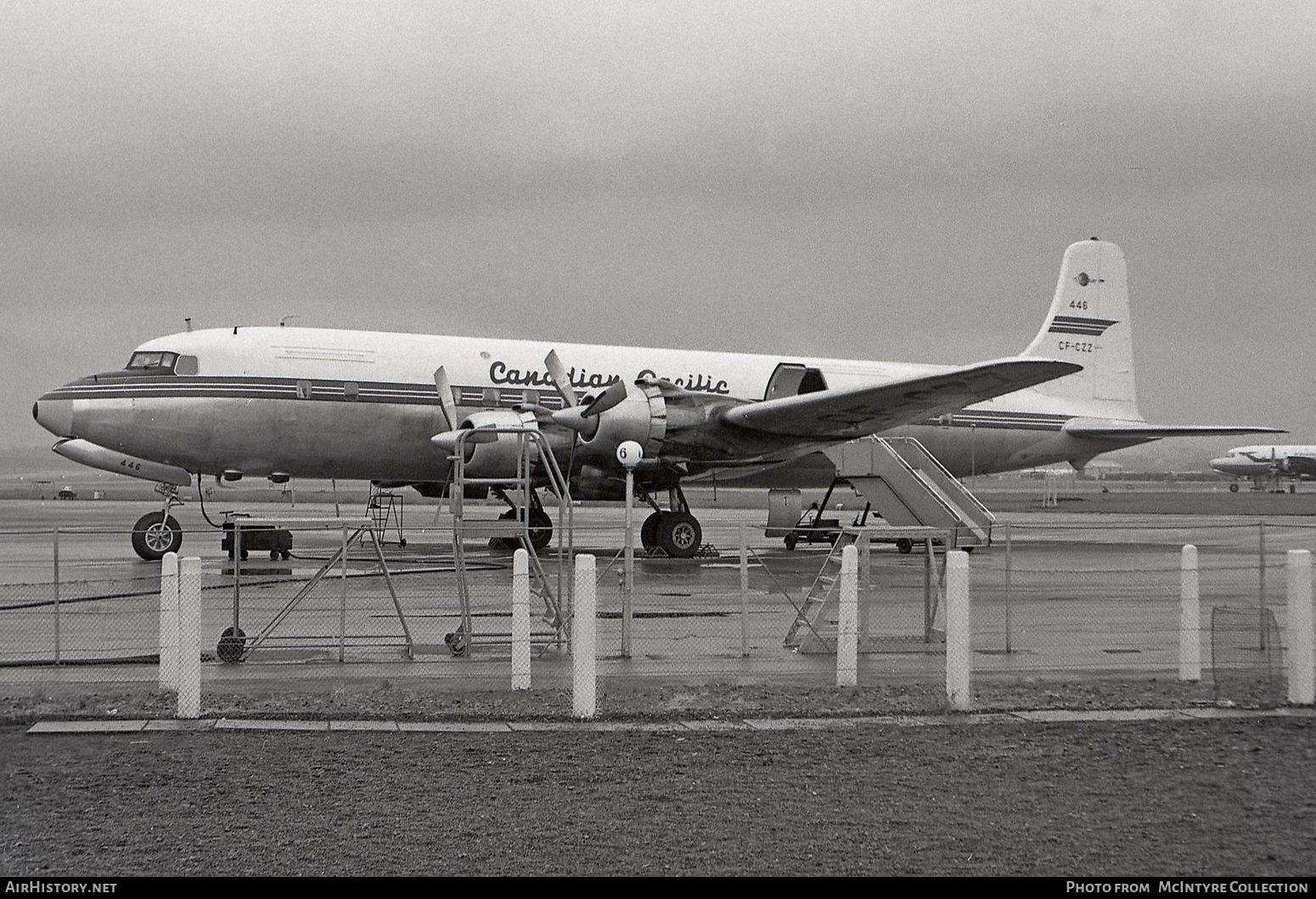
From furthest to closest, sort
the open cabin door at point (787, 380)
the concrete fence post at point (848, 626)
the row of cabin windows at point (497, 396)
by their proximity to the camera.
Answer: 1. the open cabin door at point (787, 380)
2. the row of cabin windows at point (497, 396)
3. the concrete fence post at point (848, 626)

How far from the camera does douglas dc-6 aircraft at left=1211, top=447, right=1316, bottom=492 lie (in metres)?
100

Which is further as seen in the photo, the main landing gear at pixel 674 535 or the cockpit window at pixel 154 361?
the main landing gear at pixel 674 535

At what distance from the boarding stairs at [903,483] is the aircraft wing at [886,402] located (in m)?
1.17

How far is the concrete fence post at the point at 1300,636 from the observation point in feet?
31.2

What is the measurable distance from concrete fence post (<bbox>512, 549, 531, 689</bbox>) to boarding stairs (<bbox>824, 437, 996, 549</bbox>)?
912cm

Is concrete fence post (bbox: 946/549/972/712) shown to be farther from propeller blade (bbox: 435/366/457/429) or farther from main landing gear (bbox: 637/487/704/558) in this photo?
propeller blade (bbox: 435/366/457/429)

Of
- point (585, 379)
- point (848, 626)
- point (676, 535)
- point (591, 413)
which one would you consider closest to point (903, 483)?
point (676, 535)

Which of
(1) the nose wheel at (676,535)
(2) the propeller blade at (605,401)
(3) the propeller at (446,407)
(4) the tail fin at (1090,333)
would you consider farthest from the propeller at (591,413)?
(4) the tail fin at (1090,333)

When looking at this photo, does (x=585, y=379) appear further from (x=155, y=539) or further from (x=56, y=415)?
(x=56, y=415)

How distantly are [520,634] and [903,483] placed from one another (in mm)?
10907

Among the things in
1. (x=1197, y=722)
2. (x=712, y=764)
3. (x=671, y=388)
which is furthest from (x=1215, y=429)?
(x=712, y=764)

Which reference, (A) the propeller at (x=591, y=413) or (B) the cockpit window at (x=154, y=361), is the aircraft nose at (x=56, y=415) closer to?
(B) the cockpit window at (x=154, y=361)

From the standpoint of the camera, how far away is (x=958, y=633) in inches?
369
